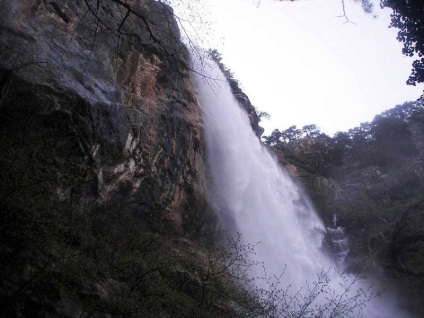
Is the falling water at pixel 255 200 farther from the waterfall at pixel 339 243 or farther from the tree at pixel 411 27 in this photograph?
the tree at pixel 411 27

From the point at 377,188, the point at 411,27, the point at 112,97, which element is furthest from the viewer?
the point at 377,188

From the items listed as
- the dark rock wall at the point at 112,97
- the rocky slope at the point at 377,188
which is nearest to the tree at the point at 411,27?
the dark rock wall at the point at 112,97

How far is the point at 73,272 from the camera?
6.95 metres

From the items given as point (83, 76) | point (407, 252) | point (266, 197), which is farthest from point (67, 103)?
point (407, 252)

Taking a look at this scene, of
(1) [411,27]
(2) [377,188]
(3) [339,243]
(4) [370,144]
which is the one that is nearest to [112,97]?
(1) [411,27]

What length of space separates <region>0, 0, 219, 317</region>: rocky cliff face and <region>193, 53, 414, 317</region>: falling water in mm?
2097

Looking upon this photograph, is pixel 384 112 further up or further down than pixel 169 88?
further up

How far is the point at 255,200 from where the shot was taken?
805 inches

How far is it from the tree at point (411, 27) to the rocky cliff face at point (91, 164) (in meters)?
5.96

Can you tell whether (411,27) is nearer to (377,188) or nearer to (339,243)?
(339,243)

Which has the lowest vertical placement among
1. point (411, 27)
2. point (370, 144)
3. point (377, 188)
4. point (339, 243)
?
point (339, 243)

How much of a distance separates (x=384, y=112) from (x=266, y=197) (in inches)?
919

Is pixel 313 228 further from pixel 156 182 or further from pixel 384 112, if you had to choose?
pixel 384 112

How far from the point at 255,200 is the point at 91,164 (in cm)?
1154
